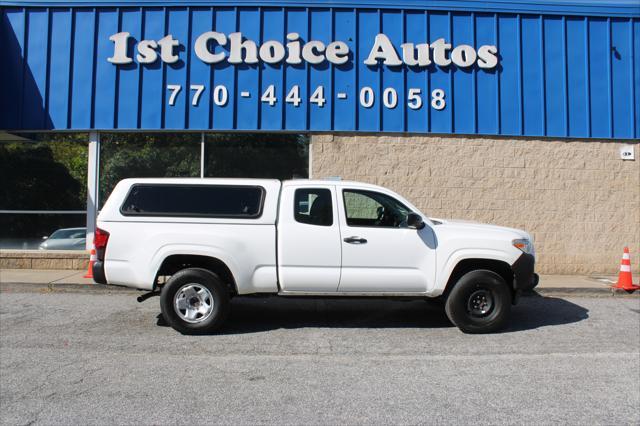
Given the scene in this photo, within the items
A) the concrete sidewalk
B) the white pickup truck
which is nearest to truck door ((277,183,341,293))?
the white pickup truck

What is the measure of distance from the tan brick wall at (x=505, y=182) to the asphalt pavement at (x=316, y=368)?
3.57 metres

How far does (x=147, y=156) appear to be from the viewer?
37.4 feet

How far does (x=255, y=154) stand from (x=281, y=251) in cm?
544

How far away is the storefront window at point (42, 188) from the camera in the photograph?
1136 cm

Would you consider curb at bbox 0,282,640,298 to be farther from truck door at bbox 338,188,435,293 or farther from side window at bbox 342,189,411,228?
side window at bbox 342,189,411,228

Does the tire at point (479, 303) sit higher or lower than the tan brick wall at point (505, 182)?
lower

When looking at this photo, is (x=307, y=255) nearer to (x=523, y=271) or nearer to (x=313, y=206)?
(x=313, y=206)

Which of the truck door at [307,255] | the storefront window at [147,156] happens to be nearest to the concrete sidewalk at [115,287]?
the storefront window at [147,156]

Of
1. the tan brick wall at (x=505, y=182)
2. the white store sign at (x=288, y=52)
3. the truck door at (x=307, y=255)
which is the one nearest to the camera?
the truck door at (x=307, y=255)

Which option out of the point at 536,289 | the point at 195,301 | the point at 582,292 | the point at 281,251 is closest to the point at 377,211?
the point at 281,251

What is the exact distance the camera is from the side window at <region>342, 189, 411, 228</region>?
653 centimetres

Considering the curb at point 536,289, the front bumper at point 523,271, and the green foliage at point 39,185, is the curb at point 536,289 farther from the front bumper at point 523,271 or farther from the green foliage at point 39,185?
the front bumper at point 523,271

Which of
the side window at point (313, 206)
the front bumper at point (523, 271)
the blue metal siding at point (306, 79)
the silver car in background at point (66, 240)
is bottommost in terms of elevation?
the front bumper at point (523, 271)

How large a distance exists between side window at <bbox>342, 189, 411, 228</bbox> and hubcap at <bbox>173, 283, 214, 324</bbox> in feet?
6.67
